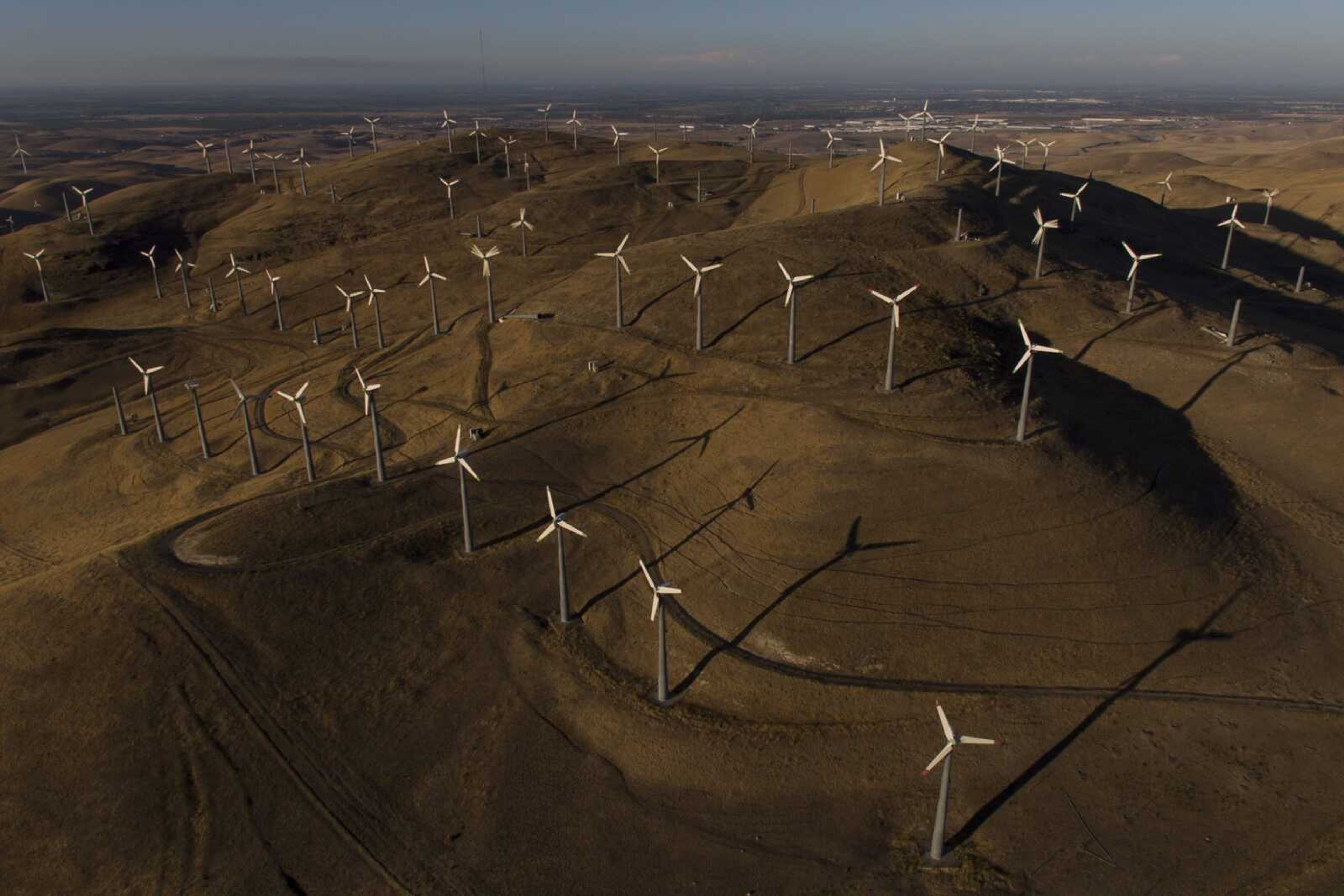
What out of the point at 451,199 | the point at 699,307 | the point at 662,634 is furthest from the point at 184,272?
the point at 662,634

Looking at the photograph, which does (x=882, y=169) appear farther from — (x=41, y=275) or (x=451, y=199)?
(x=41, y=275)

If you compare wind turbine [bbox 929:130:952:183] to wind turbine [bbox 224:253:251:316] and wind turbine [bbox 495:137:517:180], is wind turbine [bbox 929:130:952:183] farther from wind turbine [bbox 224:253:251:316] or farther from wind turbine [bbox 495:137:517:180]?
wind turbine [bbox 224:253:251:316]

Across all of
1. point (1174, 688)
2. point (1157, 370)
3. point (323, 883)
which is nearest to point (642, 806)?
point (323, 883)

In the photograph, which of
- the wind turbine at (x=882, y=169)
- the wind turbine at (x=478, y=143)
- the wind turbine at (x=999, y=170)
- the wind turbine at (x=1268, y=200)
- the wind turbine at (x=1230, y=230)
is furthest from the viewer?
the wind turbine at (x=478, y=143)

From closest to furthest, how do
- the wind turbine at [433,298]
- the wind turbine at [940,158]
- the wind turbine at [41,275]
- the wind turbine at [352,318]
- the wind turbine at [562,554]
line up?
the wind turbine at [562,554] → the wind turbine at [433,298] → the wind turbine at [352,318] → the wind turbine at [940,158] → the wind turbine at [41,275]

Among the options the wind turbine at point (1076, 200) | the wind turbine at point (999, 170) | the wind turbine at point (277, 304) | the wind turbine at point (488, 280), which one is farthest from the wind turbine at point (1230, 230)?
the wind turbine at point (277, 304)

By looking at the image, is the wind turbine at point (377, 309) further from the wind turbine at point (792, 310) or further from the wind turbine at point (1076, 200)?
the wind turbine at point (1076, 200)
